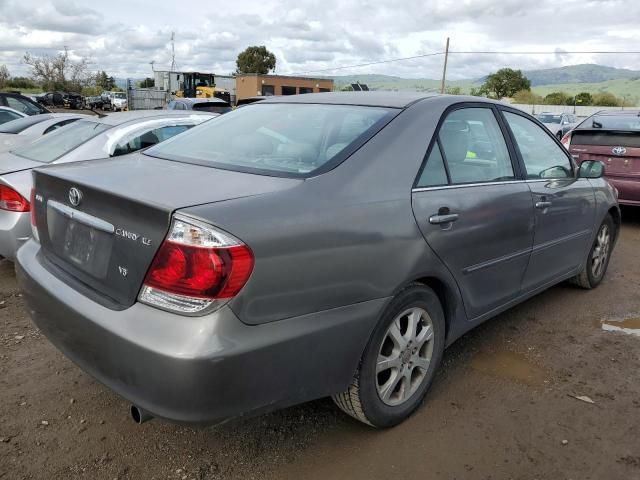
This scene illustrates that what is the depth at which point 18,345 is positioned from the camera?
354 cm

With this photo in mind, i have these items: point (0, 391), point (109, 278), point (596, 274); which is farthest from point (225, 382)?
point (596, 274)

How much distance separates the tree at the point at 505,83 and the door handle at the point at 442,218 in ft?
209

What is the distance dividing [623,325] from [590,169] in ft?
4.00

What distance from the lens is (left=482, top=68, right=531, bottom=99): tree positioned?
61469mm

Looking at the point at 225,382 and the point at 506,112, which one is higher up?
the point at 506,112

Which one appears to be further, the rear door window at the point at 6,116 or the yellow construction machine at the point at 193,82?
the yellow construction machine at the point at 193,82

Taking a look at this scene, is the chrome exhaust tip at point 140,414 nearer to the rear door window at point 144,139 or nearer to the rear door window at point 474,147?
the rear door window at point 474,147

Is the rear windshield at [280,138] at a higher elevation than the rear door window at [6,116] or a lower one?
higher

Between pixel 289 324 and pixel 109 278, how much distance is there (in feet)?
2.46

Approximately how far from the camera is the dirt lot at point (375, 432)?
242cm

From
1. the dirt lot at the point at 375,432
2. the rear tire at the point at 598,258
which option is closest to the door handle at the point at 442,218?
the dirt lot at the point at 375,432

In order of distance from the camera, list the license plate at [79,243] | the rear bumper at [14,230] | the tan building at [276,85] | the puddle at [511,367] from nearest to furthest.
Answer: the license plate at [79,243], the puddle at [511,367], the rear bumper at [14,230], the tan building at [276,85]

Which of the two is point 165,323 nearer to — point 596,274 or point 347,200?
point 347,200

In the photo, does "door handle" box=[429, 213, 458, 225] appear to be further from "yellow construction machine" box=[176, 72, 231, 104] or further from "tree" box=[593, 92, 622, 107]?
"tree" box=[593, 92, 622, 107]
